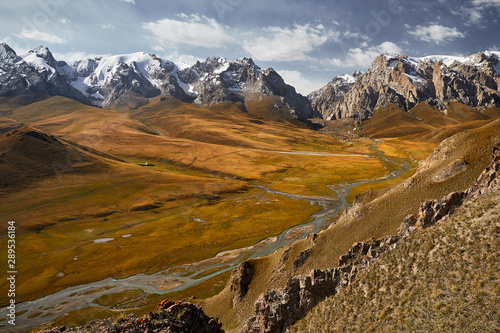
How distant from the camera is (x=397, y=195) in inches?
2181

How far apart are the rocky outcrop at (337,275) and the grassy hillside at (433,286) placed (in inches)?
50.8

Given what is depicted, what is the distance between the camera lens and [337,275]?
32.5 meters

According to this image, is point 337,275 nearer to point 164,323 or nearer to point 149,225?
point 164,323

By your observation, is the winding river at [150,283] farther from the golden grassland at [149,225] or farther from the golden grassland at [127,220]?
the golden grassland at [127,220]

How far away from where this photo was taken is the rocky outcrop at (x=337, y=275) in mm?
32031

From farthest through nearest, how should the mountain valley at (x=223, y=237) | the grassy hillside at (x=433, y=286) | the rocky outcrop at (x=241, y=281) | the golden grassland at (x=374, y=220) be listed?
the rocky outcrop at (x=241, y=281)
the golden grassland at (x=374, y=220)
the mountain valley at (x=223, y=237)
the grassy hillside at (x=433, y=286)

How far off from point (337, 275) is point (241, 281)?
88.6ft

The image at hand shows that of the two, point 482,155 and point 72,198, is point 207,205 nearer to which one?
point 72,198

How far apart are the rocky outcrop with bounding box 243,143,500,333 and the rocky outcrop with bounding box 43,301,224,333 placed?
7.93 meters

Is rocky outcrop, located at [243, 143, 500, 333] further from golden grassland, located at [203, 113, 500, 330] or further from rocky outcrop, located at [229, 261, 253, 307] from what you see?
rocky outcrop, located at [229, 261, 253, 307]

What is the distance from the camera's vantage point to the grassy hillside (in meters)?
20.6

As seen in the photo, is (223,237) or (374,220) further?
(223,237)

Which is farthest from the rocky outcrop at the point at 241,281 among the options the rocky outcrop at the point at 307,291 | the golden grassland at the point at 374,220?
the rocky outcrop at the point at 307,291

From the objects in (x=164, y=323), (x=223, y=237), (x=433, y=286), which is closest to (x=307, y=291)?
(x=433, y=286)
